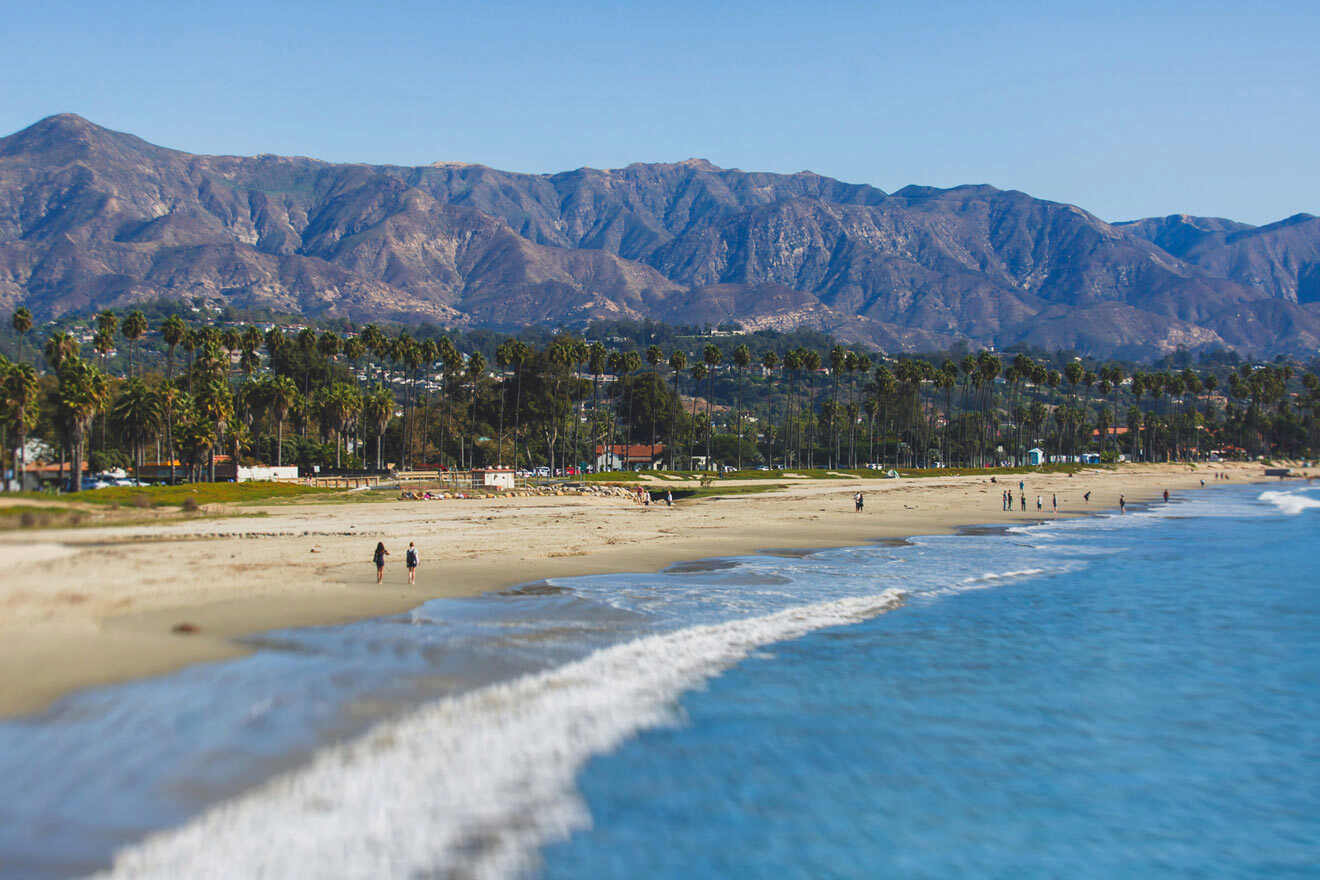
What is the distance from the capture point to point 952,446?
19750 centimetres

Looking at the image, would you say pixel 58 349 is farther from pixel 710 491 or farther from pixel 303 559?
pixel 303 559

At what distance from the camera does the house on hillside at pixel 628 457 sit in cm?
15540

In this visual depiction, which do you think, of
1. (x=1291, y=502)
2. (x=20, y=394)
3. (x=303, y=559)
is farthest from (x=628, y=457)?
(x=303, y=559)

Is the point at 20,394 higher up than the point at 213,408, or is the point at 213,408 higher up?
the point at 213,408

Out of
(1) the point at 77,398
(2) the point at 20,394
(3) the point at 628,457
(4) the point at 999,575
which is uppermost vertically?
(1) the point at 77,398

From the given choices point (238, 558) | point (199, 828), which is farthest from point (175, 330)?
point (199, 828)

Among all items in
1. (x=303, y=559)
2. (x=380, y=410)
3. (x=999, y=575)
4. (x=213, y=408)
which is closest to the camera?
(x=303, y=559)

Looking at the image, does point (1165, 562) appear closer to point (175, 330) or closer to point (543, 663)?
point (543, 663)

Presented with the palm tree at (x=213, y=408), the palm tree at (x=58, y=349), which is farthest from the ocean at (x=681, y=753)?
the palm tree at (x=58, y=349)

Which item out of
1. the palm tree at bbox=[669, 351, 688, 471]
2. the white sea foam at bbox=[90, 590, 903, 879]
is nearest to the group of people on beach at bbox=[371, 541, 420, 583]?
the white sea foam at bbox=[90, 590, 903, 879]

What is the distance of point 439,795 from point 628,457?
492 ft

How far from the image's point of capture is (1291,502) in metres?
99.3

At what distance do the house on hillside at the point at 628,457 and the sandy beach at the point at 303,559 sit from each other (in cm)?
7576

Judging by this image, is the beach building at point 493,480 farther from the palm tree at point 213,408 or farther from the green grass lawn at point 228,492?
the palm tree at point 213,408
